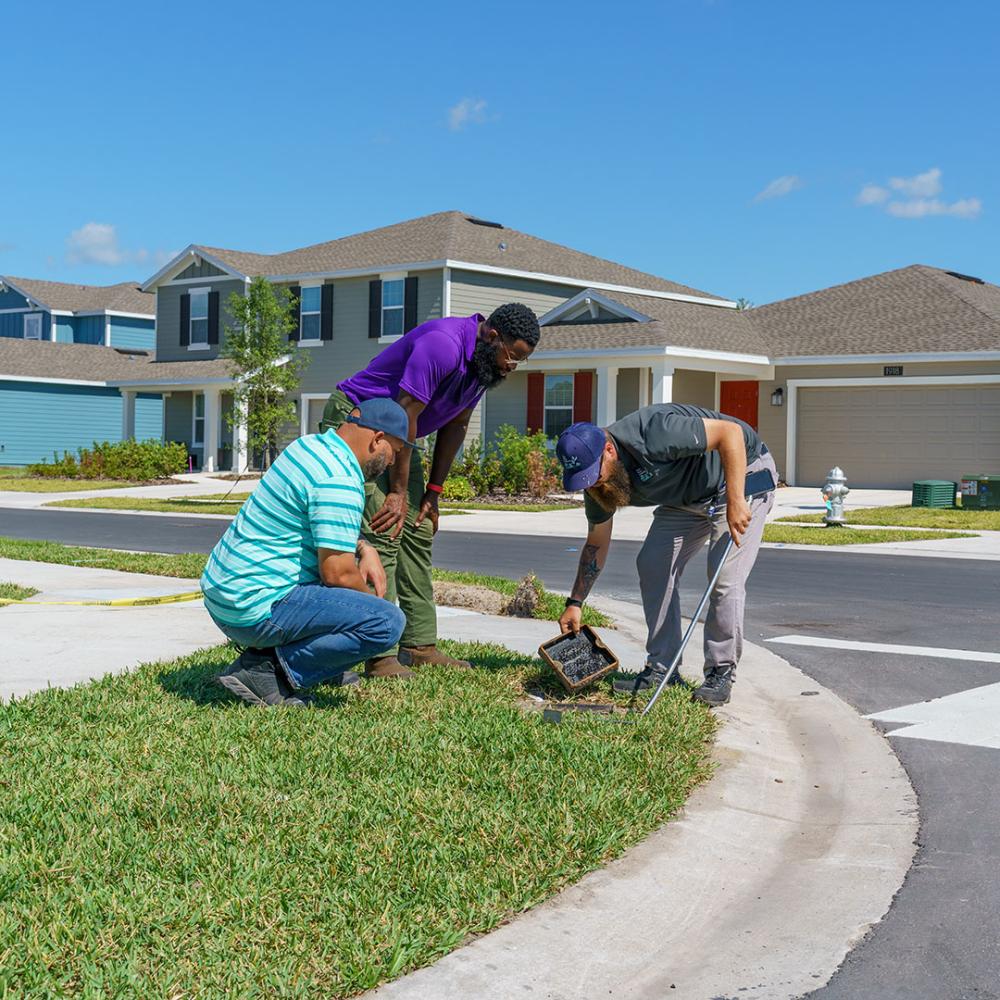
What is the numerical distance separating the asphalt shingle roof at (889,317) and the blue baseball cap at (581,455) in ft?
74.5

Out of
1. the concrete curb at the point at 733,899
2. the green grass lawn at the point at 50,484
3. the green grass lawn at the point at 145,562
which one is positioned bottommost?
the concrete curb at the point at 733,899

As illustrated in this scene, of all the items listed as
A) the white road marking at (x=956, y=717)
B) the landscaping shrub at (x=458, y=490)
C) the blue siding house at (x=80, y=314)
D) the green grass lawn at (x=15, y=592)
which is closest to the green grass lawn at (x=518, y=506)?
the landscaping shrub at (x=458, y=490)

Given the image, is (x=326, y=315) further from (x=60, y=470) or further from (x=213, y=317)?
(x=60, y=470)

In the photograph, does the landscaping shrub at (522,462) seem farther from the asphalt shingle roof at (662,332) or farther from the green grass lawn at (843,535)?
the green grass lawn at (843,535)

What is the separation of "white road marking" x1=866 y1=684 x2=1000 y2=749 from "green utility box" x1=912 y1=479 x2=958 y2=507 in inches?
677

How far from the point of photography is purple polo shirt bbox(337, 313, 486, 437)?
6141 millimetres

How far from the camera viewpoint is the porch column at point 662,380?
2708 centimetres

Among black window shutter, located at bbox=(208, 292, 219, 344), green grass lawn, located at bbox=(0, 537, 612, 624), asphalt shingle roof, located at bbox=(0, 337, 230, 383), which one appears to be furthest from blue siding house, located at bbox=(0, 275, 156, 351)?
green grass lawn, located at bbox=(0, 537, 612, 624)

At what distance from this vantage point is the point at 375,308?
32562 millimetres

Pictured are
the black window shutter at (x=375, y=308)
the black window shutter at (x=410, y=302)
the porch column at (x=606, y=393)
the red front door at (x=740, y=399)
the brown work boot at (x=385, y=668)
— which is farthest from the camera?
the black window shutter at (x=375, y=308)

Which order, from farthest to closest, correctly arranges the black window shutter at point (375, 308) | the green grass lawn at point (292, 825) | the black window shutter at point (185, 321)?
the black window shutter at point (185, 321), the black window shutter at point (375, 308), the green grass lawn at point (292, 825)

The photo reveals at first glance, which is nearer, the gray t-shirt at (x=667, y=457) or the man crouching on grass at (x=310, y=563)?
the man crouching on grass at (x=310, y=563)

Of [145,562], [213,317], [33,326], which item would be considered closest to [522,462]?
[145,562]

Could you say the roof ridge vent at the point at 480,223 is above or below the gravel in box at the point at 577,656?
above
